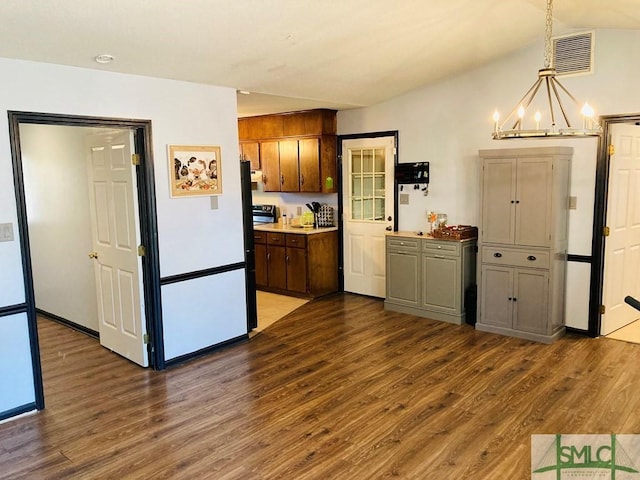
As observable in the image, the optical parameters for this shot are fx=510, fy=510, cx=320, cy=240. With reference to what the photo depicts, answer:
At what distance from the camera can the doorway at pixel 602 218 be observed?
4688 millimetres

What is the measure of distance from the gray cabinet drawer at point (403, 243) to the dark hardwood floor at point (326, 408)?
1026 mm

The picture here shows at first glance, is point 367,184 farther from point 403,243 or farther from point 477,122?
point 477,122

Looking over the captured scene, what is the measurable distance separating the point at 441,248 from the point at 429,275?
0.34m

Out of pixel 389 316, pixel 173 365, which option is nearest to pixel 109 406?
pixel 173 365

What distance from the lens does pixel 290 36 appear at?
144 inches

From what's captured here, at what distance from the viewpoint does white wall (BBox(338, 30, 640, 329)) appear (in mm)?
4582

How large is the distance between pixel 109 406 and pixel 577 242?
4.38 meters

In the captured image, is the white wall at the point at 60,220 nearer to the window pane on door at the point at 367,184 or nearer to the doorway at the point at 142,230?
the doorway at the point at 142,230

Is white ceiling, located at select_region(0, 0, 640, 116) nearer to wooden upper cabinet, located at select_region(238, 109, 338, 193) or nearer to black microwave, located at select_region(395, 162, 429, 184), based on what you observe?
black microwave, located at select_region(395, 162, 429, 184)

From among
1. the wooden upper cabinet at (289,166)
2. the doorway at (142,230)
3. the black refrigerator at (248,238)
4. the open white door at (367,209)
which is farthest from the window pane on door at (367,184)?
the doorway at (142,230)

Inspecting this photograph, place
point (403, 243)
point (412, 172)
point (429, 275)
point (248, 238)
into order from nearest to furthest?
point (248, 238), point (429, 275), point (403, 243), point (412, 172)

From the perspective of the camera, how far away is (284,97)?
5312mm

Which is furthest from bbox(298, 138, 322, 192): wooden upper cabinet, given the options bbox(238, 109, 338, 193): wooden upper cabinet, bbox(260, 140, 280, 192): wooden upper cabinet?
bbox(260, 140, 280, 192): wooden upper cabinet

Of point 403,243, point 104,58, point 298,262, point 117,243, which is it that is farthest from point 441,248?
point 104,58
